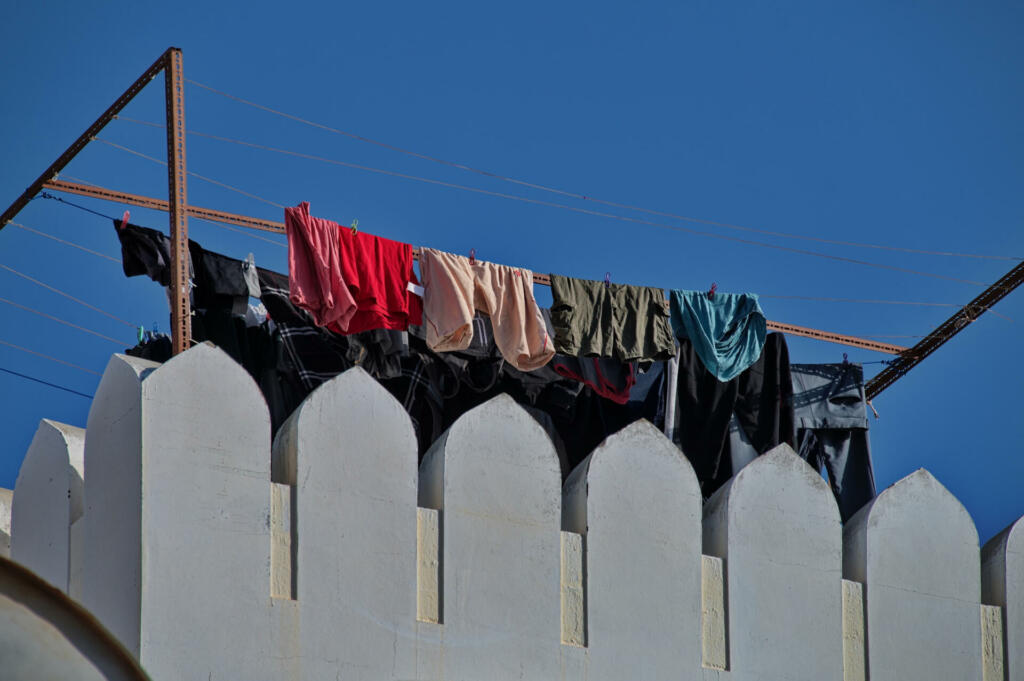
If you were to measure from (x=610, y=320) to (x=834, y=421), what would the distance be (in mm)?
2557

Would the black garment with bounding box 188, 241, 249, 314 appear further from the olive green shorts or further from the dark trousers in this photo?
the dark trousers

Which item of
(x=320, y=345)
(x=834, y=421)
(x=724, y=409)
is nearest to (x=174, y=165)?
(x=320, y=345)

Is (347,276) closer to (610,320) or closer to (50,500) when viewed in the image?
(610,320)

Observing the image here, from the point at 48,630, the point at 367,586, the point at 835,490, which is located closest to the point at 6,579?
the point at 48,630

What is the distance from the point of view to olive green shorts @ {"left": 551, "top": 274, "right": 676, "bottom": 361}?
11.8 meters

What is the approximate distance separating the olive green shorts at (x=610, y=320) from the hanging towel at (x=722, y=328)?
26cm

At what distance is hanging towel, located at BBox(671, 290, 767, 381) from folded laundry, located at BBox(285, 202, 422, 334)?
2.15 metres

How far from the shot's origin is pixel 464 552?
8.13m

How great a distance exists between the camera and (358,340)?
37.7ft

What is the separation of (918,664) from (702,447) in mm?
3710

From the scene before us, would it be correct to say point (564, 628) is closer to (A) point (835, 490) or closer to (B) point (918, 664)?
(B) point (918, 664)

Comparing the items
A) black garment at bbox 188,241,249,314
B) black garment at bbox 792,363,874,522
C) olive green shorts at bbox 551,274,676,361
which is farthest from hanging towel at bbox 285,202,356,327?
black garment at bbox 792,363,874,522

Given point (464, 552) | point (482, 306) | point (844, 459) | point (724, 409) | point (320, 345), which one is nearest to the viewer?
point (464, 552)

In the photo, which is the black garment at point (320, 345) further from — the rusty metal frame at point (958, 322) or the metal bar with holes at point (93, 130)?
the rusty metal frame at point (958, 322)
